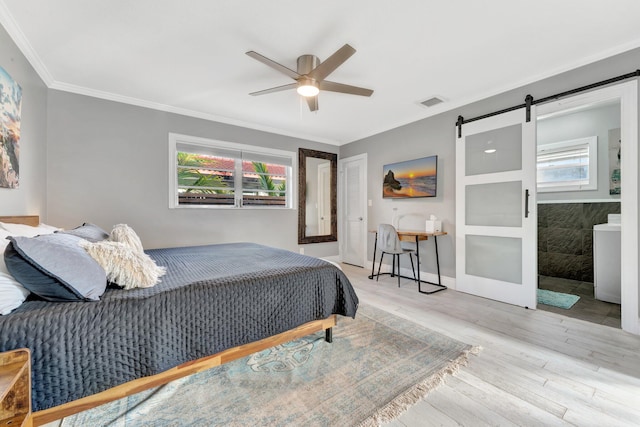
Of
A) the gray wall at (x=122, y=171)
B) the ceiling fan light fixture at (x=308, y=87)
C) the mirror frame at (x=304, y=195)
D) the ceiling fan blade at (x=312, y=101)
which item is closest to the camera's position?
the ceiling fan light fixture at (x=308, y=87)

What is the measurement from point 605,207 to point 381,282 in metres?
3.13

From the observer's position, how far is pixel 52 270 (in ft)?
3.83

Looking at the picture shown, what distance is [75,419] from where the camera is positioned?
4.39 feet

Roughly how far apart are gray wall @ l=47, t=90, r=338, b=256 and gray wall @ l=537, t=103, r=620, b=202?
15.9 feet

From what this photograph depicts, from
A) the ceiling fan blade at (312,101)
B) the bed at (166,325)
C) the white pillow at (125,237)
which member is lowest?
the bed at (166,325)

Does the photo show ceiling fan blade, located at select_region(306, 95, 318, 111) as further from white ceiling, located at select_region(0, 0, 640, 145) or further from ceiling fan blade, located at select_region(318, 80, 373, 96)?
white ceiling, located at select_region(0, 0, 640, 145)

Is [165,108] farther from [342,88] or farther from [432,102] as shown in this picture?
[432,102]

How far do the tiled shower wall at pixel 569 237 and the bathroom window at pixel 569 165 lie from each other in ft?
1.15

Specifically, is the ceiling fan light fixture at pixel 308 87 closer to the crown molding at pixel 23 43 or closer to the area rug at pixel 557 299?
the crown molding at pixel 23 43

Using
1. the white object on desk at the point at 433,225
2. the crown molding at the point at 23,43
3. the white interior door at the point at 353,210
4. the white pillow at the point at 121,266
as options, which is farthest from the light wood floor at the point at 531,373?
the crown molding at the point at 23,43

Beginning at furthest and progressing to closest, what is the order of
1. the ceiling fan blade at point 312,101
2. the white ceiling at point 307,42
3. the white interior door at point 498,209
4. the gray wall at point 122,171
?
the gray wall at point 122,171 < the white interior door at point 498,209 < the ceiling fan blade at point 312,101 < the white ceiling at point 307,42

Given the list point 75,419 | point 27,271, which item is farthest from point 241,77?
point 75,419

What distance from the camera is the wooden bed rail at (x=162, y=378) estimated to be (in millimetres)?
1143

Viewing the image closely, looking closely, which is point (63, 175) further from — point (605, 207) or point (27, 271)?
point (605, 207)
